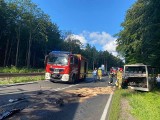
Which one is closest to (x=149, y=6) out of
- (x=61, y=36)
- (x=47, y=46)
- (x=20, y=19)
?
(x=20, y=19)

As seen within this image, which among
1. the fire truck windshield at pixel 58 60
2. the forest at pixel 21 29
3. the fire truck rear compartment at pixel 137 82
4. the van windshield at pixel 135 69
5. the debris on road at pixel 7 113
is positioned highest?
the forest at pixel 21 29

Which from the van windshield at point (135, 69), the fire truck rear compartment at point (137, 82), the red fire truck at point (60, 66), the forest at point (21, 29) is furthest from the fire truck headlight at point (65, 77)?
the forest at point (21, 29)

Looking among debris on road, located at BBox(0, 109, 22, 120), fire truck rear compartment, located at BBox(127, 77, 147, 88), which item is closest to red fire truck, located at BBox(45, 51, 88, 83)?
fire truck rear compartment, located at BBox(127, 77, 147, 88)

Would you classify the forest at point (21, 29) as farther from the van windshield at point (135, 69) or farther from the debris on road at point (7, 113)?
the debris on road at point (7, 113)

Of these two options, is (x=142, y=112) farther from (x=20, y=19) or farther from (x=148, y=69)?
(x=20, y=19)

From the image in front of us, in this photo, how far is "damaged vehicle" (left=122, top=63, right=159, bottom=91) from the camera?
21.4m

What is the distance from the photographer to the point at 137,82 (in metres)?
22.3

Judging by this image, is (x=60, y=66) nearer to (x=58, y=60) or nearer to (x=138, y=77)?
(x=58, y=60)

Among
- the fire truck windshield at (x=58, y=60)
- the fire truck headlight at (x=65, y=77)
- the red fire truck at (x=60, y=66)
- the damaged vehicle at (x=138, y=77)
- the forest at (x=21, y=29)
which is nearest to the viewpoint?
the damaged vehicle at (x=138, y=77)

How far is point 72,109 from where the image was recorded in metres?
11.9

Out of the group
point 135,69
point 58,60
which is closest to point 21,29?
point 58,60

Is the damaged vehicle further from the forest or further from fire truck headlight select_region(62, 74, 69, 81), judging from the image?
the forest

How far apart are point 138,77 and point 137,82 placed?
1.43 ft

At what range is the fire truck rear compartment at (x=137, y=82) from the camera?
21578mm
